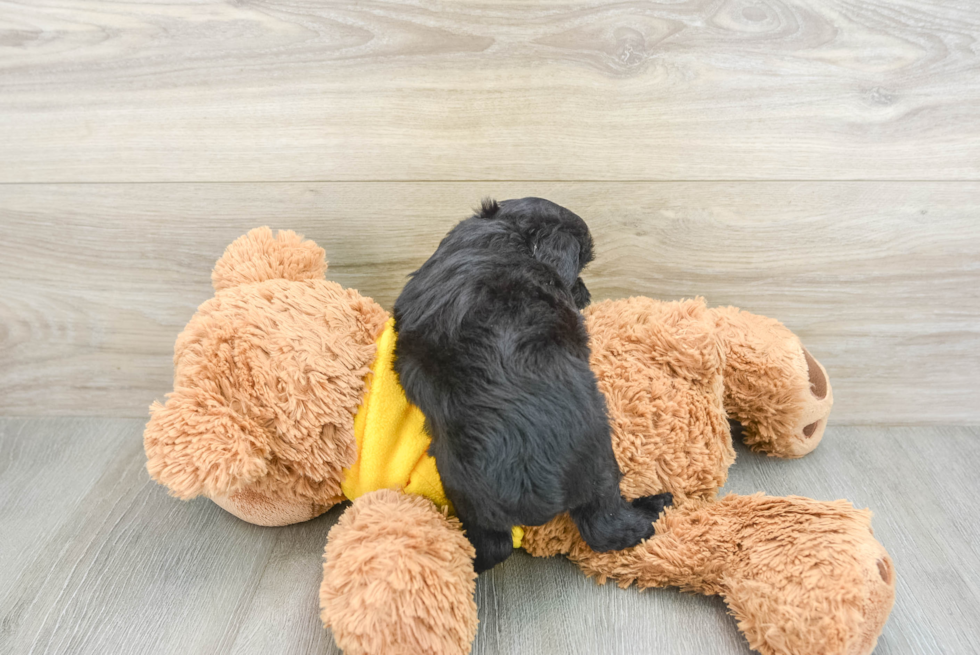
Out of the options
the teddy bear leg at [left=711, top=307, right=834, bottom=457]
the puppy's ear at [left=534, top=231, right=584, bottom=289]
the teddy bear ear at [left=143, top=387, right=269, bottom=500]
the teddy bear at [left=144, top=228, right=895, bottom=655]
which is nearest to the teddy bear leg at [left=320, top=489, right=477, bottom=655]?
the teddy bear at [left=144, top=228, right=895, bottom=655]

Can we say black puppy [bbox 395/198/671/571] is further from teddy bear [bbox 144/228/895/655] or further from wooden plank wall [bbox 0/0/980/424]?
wooden plank wall [bbox 0/0/980/424]

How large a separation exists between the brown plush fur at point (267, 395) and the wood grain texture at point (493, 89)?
0.23 m

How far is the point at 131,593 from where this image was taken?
2.35 feet

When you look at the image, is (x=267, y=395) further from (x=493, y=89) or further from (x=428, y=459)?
(x=493, y=89)

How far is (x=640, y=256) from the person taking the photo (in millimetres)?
867

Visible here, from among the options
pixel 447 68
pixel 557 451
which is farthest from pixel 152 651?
pixel 447 68

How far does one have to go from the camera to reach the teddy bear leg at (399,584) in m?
0.54

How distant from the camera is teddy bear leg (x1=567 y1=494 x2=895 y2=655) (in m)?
0.57

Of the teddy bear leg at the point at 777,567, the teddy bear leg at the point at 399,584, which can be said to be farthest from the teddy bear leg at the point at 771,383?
the teddy bear leg at the point at 399,584

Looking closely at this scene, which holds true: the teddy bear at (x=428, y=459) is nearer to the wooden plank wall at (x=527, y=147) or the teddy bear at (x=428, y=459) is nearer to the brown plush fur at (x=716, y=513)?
the brown plush fur at (x=716, y=513)

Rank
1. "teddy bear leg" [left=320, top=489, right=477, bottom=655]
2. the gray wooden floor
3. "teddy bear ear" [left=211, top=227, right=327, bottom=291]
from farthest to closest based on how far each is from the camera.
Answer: "teddy bear ear" [left=211, top=227, right=327, bottom=291]
the gray wooden floor
"teddy bear leg" [left=320, top=489, right=477, bottom=655]

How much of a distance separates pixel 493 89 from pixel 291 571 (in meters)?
0.65

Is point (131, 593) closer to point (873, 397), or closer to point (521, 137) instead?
point (521, 137)

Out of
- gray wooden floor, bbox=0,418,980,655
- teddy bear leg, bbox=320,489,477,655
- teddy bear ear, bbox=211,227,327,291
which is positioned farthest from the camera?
teddy bear ear, bbox=211,227,327,291
